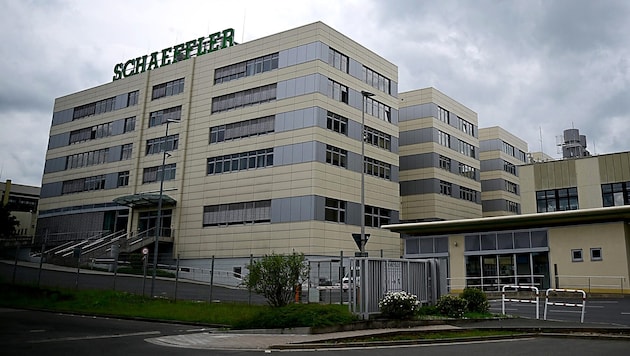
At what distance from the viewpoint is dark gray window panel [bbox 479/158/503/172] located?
74562 millimetres

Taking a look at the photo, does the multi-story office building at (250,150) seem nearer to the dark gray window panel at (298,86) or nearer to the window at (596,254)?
the dark gray window panel at (298,86)

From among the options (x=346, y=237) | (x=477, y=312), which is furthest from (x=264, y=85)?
(x=477, y=312)

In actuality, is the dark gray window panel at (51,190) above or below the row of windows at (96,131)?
below

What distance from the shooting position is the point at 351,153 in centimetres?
4803

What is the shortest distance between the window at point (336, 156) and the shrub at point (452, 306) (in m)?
26.5

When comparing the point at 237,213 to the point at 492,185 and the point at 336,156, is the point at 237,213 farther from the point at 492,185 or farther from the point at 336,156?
the point at 492,185

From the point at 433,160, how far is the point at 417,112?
6123 millimetres

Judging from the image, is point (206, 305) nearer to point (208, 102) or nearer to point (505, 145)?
point (208, 102)

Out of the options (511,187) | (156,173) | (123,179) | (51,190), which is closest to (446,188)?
(511,187)

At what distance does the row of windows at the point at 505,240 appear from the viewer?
112 ft

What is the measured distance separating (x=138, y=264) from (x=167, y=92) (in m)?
23.3

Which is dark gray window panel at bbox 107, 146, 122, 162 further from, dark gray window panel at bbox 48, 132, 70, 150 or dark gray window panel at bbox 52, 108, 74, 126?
dark gray window panel at bbox 52, 108, 74, 126

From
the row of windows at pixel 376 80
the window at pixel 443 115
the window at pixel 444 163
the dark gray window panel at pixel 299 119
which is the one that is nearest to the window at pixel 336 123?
the dark gray window panel at pixel 299 119

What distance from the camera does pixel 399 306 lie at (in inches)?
691
